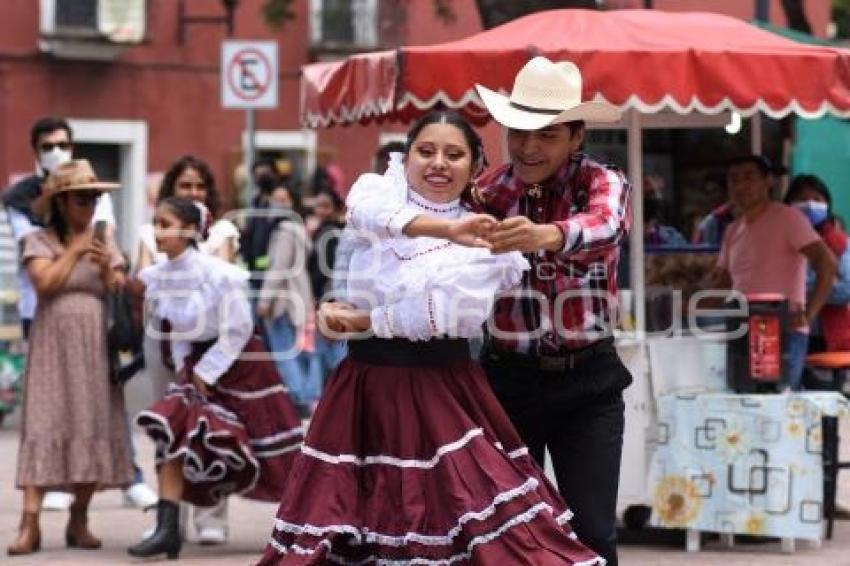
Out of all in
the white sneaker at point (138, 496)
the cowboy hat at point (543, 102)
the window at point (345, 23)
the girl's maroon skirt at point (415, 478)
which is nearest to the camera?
the girl's maroon skirt at point (415, 478)

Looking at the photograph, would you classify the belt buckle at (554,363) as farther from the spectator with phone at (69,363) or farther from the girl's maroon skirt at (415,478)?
the spectator with phone at (69,363)

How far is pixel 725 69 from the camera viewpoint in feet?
32.4

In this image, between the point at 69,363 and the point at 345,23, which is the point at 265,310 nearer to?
the point at 69,363

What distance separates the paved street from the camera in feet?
32.4

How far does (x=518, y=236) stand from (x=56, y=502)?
6.63 m

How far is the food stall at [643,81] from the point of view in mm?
9797

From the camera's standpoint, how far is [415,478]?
6203 millimetres

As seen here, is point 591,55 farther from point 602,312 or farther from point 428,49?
point 602,312

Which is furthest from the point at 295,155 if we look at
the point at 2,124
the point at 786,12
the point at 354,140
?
the point at 786,12

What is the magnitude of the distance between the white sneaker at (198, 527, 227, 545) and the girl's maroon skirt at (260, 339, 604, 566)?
414 cm

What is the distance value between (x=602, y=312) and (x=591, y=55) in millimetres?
3249

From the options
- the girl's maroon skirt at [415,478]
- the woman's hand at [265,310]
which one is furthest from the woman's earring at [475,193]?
the woman's hand at [265,310]

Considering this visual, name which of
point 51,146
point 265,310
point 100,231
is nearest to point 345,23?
point 265,310

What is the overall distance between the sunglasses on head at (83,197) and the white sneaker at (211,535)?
1.60 meters
